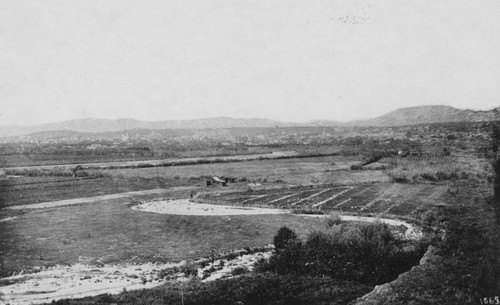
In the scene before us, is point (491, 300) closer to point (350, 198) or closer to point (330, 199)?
point (330, 199)

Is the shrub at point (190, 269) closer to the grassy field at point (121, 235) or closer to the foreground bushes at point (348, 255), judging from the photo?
the grassy field at point (121, 235)

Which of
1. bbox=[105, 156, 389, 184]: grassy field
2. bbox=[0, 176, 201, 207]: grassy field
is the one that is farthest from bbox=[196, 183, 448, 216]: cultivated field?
bbox=[0, 176, 201, 207]: grassy field

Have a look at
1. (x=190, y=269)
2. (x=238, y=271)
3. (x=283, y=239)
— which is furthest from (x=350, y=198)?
(x=190, y=269)

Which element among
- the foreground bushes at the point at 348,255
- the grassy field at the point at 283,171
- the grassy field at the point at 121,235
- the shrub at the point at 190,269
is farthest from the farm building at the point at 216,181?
the shrub at the point at 190,269

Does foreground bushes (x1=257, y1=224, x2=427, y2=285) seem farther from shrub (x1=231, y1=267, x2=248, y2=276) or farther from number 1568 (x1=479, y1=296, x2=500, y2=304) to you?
number 1568 (x1=479, y1=296, x2=500, y2=304)

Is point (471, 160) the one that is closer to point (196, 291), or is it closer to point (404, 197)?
point (404, 197)

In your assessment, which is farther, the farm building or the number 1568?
the farm building

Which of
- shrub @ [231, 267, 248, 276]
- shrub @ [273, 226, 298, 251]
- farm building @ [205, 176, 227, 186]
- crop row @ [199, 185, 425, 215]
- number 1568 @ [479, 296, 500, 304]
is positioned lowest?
crop row @ [199, 185, 425, 215]
